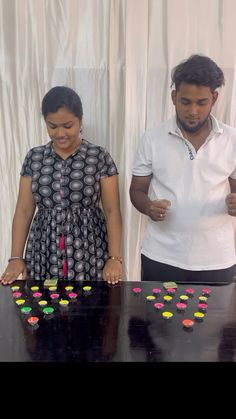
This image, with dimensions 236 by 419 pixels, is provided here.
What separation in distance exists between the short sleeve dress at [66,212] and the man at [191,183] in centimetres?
18

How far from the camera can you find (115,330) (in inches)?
34.2

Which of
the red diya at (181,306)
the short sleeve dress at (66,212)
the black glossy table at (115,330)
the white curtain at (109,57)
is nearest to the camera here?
the black glossy table at (115,330)

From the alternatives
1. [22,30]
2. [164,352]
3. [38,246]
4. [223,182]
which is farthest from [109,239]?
[22,30]

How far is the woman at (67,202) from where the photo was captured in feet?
4.05

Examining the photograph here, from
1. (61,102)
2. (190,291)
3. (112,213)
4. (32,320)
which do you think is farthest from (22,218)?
(190,291)

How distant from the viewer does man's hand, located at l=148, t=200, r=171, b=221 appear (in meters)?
1.18

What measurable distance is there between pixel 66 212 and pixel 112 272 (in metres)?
0.26

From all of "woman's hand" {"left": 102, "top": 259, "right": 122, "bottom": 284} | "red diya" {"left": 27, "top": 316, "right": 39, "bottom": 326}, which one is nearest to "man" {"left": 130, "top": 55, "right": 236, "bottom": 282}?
"woman's hand" {"left": 102, "top": 259, "right": 122, "bottom": 284}

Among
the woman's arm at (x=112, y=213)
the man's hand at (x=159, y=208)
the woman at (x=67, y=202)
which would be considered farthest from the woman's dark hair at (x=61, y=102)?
the man's hand at (x=159, y=208)

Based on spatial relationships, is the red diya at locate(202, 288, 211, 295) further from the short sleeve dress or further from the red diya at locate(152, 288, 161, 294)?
the short sleeve dress

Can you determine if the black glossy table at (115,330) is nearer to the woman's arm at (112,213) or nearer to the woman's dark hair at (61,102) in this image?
the woman's arm at (112,213)

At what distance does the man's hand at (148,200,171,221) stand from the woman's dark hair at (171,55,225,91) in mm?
381

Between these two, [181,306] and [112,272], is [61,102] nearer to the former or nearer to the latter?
[112,272]
